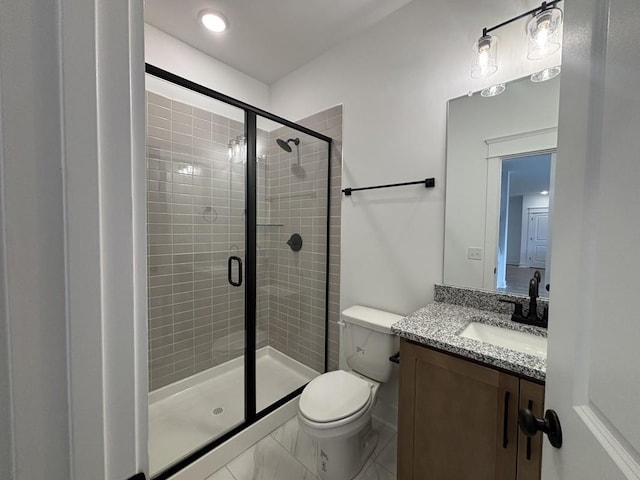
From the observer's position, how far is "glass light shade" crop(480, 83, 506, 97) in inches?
51.0

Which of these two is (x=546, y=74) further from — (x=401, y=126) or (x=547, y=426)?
(x=547, y=426)

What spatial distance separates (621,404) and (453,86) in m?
1.57

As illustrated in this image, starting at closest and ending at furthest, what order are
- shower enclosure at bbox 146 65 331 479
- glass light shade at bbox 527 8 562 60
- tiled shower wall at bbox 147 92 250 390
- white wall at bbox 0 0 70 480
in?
white wall at bbox 0 0 70 480
glass light shade at bbox 527 8 562 60
shower enclosure at bbox 146 65 331 479
tiled shower wall at bbox 147 92 250 390

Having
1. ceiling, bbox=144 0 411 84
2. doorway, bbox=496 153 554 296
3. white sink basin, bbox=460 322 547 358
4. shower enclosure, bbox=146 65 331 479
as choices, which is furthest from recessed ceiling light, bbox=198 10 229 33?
white sink basin, bbox=460 322 547 358

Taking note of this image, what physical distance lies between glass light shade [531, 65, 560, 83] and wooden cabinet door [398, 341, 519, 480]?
1.30m

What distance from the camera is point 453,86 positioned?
1444 mm

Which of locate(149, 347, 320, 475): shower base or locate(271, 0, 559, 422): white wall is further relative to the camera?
locate(149, 347, 320, 475): shower base

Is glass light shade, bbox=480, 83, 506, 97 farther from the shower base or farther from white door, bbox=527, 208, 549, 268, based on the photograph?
the shower base

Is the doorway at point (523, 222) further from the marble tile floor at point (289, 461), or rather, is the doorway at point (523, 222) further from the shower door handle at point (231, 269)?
the shower door handle at point (231, 269)

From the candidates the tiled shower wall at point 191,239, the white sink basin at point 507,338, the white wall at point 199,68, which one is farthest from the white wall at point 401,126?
the tiled shower wall at point 191,239

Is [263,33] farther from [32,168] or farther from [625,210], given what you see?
[625,210]

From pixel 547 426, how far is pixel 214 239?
2038 millimetres

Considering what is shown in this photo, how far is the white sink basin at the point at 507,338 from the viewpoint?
1106mm

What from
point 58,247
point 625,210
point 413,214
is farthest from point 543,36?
point 58,247
